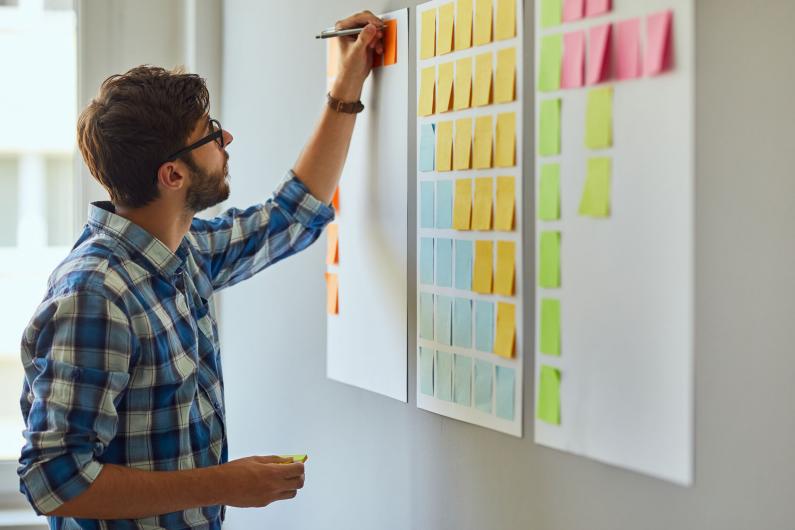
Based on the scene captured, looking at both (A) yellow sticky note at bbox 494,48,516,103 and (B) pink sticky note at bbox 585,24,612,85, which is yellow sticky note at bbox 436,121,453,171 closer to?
(A) yellow sticky note at bbox 494,48,516,103

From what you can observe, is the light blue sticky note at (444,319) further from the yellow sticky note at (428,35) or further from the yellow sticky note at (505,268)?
the yellow sticky note at (428,35)

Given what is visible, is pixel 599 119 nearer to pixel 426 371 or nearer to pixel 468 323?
pixel 468 323

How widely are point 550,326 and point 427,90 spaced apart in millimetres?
423

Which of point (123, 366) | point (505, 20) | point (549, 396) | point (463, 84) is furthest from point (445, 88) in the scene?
point (123, 366)

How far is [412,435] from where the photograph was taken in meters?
1.29

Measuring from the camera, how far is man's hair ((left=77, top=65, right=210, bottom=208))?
47.5 inches

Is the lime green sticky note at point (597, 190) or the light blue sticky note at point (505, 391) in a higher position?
the lime green sticky note at point (597, 190)

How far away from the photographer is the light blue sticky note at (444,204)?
1.19 metres

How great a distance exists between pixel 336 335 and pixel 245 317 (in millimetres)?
427

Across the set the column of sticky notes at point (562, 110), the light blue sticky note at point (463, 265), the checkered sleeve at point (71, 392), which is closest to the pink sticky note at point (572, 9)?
the column of sticky notes at point (562, 110)

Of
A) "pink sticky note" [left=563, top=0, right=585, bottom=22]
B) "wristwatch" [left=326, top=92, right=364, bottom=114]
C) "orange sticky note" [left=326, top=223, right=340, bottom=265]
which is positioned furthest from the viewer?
"orange sticky note" [left=326, top=223, right=340, bottom=265]

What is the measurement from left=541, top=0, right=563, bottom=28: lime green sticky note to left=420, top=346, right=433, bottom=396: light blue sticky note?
0.50 meters

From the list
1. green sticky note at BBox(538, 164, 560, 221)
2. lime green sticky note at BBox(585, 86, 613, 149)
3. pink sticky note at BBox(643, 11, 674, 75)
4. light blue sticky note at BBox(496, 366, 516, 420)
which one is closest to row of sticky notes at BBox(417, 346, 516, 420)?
light blue sticky note at BBox(496, 366, 516, 420)

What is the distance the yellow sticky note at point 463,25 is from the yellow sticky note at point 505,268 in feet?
0.96
